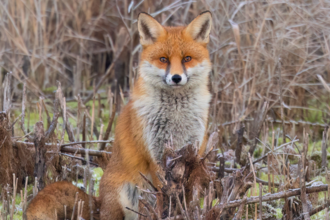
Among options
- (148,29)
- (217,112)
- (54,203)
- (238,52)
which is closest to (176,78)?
(148,29)

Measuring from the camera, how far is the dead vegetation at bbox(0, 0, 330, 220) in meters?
2.93

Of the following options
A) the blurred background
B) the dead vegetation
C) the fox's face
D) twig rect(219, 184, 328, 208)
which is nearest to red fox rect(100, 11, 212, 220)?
the fox's face

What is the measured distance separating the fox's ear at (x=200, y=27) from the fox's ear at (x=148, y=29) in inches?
9.9

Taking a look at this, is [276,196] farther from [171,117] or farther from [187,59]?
[187,59]

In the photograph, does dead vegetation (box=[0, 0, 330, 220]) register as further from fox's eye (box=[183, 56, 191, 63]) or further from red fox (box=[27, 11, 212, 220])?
fox's eye (box=[183, 56, 191, 63])

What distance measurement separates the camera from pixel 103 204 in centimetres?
345

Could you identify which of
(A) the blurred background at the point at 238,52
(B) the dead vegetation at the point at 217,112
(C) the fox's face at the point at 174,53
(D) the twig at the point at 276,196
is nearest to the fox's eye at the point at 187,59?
(C) the fox's face at the point at 174,53

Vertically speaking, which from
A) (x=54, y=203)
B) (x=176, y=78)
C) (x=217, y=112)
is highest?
(x=176, y=78)

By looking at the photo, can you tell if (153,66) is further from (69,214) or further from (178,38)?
(69,214)

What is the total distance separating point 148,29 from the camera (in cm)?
362

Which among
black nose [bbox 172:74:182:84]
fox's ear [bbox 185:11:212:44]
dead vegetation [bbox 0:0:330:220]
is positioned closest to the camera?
dead vegetation [bbox 0:0:330:220]

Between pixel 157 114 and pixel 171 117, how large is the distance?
122mm

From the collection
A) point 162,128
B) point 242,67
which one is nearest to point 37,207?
point 162,128

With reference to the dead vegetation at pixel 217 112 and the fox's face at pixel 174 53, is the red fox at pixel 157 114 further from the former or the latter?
the dead vegetation at pixel 217 112
